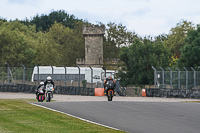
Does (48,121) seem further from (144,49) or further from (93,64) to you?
(93,64)

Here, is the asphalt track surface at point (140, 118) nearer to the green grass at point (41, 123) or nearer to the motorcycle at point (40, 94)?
the green grass at point (41, 123)

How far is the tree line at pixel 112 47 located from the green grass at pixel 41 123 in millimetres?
44260

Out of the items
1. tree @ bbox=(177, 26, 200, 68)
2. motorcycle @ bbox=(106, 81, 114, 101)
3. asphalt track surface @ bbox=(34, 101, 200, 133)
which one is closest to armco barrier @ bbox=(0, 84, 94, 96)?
motorcycle @ bbox=(106, 81, 114, 101)

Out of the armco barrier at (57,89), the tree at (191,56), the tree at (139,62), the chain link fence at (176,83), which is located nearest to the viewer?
the chain link fence at (176,83)

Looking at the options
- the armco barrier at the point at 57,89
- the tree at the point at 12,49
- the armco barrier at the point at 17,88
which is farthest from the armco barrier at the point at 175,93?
the tree at the point at 12,49

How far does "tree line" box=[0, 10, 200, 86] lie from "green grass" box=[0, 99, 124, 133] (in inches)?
1743

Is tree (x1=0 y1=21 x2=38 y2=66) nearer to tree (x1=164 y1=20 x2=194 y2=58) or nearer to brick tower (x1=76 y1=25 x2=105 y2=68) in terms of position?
brick tower (x1=76 y1=25 x2=105 y2=68)

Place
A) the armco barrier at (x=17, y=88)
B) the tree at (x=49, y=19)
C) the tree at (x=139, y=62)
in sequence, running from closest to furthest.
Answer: the armco barrier at (x=17, y=88) → the tree at (x=139, y=62) → the tree at (x=49, y=19)

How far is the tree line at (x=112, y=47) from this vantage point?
62938 millimetres

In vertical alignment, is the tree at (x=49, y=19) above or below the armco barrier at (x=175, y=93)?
above

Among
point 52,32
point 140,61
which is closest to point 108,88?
point 140,61

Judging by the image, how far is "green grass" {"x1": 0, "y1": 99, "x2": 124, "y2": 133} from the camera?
42.3 feet

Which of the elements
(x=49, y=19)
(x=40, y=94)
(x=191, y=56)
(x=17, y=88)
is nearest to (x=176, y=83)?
(x=17, y=88)

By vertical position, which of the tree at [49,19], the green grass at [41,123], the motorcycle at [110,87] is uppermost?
the tree at [49,19]
